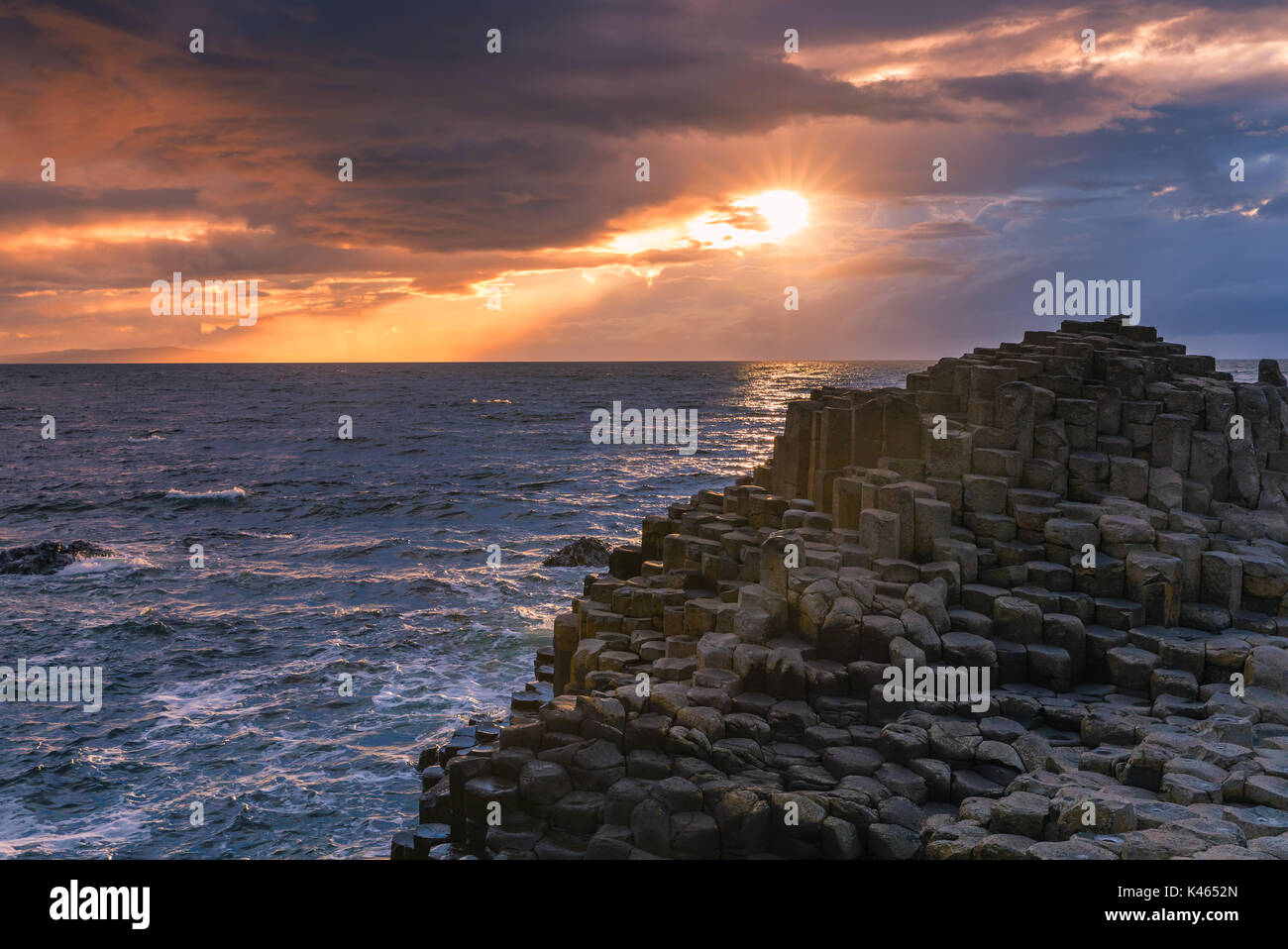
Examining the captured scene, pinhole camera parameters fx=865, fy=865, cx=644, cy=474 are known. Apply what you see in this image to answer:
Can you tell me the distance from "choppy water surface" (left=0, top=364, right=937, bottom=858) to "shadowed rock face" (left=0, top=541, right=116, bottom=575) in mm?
620

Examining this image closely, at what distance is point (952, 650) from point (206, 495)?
131ft

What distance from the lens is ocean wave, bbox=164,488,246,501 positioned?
41.3 m

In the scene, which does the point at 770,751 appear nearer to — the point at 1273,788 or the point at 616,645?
the point at 616,645

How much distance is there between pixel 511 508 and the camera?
126 feet

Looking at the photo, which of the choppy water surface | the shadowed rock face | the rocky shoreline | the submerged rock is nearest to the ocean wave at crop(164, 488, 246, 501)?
the choppy water surface

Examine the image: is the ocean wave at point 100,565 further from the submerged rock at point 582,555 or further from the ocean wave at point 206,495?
the submerged rock at point 582,555

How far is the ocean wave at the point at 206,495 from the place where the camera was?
1626 inches

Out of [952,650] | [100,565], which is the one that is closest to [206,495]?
[100,565]

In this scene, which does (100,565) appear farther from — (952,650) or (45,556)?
(952,650)

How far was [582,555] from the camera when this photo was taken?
28.2m

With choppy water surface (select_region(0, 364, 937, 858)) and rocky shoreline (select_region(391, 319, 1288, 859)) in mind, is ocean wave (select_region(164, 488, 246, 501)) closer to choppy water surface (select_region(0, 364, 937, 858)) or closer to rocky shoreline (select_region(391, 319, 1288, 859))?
choppy water surface (select_region(0, 364, 937, 858))

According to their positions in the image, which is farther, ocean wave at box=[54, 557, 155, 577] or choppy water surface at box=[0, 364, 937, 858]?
ocean wave at box=[54, 557, 155, 577]

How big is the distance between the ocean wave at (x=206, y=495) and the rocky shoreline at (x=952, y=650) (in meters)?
30.4
